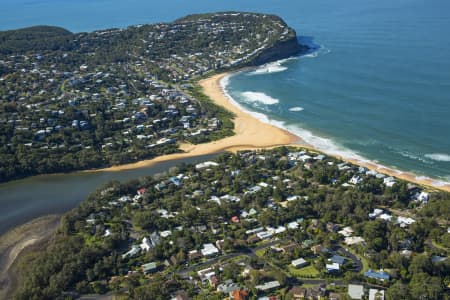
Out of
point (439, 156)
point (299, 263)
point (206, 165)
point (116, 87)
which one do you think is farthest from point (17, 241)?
point (439, 156)

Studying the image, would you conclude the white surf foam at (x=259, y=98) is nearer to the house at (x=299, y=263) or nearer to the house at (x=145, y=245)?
the house at (x=145, y=245)

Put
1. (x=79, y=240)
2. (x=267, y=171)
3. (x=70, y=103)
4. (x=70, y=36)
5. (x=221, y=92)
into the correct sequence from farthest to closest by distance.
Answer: (x=70, y=36) → (x=221, y=92) → (x=70, y=103) → (x=267, y=171) → (x=79, y=240)

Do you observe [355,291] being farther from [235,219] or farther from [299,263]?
[235,219]

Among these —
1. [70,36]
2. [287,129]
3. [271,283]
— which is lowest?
[271,283]

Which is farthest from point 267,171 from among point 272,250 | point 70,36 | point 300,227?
point 70,36

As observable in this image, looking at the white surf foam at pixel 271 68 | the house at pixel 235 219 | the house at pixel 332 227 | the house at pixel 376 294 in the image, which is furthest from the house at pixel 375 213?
the white surf foam at pixel 271 68

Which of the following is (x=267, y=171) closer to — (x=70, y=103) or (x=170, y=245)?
(x=170, y=245)
